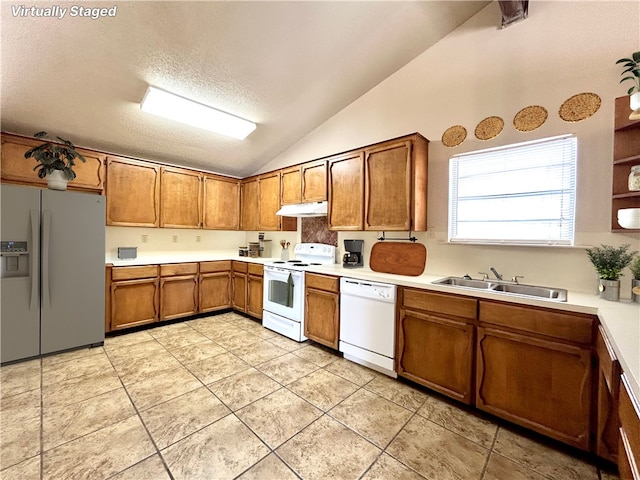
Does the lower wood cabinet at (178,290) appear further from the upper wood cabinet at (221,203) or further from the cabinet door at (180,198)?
the upper wood cabinet at (221,203)

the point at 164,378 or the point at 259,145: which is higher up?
the point at 259,145

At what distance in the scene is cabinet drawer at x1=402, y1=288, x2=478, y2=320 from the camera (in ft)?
6.52

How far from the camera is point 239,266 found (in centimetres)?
416

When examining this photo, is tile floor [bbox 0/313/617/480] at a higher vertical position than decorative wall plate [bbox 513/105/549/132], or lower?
lower

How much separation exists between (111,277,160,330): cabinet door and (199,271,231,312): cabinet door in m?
0.60

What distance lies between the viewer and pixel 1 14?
1832mm

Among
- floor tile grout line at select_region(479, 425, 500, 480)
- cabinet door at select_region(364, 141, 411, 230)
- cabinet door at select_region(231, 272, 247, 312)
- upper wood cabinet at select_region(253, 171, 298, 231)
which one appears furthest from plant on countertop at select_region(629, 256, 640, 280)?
cabinet door at select_region(231, 272, 247, 312)

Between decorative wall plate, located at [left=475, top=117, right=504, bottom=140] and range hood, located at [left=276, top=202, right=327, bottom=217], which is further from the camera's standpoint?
range hood, located at [left=276, top=202, right=327, bottom=217]

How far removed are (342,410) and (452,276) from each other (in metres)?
1.56

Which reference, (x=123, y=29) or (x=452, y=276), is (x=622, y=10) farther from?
(x=123, y=29)

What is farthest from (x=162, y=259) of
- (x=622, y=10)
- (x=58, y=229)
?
(x=622, y=10)


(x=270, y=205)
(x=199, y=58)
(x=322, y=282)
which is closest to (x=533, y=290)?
(x=322, y=282)

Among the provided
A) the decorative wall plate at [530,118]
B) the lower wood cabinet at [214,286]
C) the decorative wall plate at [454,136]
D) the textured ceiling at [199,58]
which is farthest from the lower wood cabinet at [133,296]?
the decorative wall plate at [530,118]

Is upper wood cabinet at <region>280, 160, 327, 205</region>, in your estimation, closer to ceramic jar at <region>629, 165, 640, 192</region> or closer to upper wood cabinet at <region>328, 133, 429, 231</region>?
upper wood cabinet at <region>328, 133, 429, 231</region>
